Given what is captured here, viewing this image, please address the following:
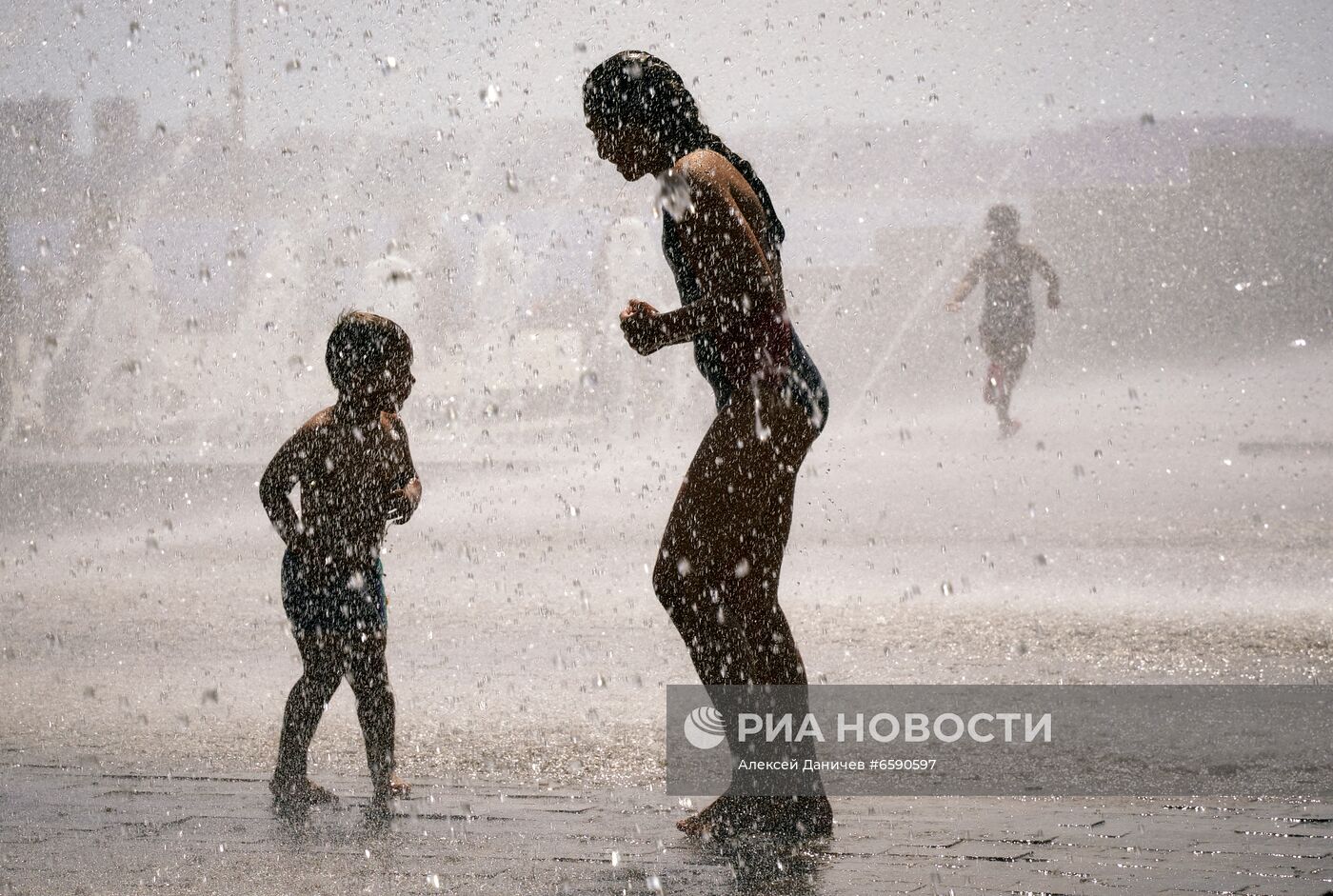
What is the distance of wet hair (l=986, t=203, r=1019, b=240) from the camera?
11.0 meters

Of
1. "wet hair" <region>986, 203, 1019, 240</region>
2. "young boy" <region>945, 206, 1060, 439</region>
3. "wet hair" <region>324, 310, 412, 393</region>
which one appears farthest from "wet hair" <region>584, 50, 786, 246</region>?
"wet hair" <region>986, 203, 1019, 240</region>

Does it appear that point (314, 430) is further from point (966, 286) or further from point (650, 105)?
point (966, 286)

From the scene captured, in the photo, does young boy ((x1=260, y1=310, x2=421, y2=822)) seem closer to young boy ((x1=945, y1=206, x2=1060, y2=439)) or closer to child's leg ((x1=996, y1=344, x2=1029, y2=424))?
young boy ((x1=945, y1=206, x2=1060, y2=439))

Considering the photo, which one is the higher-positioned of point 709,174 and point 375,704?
point 709,174

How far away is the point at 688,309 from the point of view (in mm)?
2977

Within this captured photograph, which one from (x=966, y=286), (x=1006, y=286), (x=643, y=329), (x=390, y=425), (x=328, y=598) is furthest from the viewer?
(x=1006, y=286)

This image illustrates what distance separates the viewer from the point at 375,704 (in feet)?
11.4

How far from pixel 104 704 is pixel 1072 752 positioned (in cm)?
285

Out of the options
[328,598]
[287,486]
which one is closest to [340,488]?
[287,486]

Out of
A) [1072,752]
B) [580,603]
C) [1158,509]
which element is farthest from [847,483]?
[1072,752]

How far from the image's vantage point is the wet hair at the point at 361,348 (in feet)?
11.5

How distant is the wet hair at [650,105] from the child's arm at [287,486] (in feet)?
3.25

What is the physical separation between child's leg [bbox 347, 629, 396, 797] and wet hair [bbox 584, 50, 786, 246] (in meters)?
1.23

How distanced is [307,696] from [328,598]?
0.73ft
